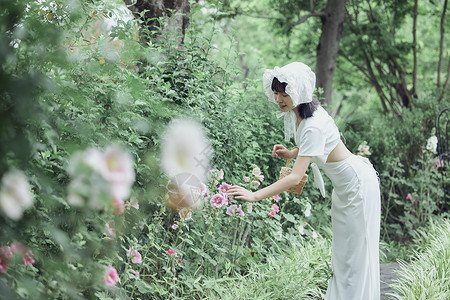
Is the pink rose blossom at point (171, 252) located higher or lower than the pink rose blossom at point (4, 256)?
lower

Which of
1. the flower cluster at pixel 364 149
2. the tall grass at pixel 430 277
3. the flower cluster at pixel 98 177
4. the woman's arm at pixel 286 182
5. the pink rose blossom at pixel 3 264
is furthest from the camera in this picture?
the flower cluster at pixel 364 149

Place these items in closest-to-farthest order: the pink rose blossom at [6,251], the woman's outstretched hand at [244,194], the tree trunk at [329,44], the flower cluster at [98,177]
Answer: the flower cluster at [98,177] → the pink rose blossom at [6,251] → the woman's outstretched hand at [244,194] → the tree trunk at [329,44]

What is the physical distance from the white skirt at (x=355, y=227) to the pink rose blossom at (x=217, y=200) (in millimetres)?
687

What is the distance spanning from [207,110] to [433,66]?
37.0 feet

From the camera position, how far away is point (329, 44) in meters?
7.69

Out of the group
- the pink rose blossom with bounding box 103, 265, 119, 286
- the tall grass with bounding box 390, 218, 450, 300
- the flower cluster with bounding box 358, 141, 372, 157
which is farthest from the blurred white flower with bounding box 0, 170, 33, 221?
the flower cluster with bounding box 358, 141, 372, 157

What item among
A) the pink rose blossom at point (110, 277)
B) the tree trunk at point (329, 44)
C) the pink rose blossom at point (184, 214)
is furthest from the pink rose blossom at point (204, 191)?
the tree trunk at point (329, 44)

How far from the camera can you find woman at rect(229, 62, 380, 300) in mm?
2764

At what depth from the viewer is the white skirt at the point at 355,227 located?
3.06 m

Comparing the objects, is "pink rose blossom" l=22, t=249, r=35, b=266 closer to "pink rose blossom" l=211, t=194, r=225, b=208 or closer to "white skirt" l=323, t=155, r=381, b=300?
"pink rose blossom" l=211, t=194, r=225, b=208

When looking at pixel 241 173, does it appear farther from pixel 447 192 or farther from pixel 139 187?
pixel 447 192

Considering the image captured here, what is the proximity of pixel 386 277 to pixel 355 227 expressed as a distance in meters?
1.37

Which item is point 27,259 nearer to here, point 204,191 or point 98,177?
point 98,177

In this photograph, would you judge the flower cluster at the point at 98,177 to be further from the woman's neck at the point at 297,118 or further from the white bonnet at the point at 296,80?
the woman's neck at the point at 297,118
